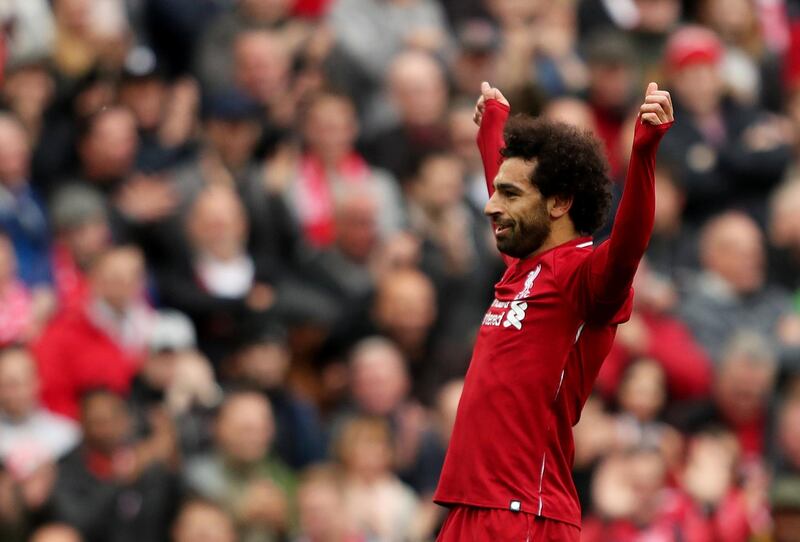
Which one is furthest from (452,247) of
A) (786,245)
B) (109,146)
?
(786,245)

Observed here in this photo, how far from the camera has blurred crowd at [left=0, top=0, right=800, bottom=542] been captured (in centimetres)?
866

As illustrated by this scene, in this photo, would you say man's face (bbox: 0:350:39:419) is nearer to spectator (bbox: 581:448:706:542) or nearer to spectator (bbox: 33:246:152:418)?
spectator (bbox: 33:246:152:418)

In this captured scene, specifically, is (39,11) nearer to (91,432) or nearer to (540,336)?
(91,432)

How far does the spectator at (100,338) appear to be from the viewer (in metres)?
8.85

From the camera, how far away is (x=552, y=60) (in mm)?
11758

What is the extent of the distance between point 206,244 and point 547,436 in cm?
442

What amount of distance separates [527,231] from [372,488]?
12.0 feet

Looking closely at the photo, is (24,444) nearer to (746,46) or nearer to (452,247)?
(452,247)

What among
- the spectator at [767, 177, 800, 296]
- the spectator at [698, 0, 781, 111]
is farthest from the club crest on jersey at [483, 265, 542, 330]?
the spectator at [698, 0, 781, 111]

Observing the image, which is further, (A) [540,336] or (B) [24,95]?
(B) [24,95]

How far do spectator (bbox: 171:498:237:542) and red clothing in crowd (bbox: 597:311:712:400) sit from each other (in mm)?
2457

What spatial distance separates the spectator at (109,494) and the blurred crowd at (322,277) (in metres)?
0.01

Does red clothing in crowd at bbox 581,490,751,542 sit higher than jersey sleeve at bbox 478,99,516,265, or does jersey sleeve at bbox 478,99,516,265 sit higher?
jersey sleeve at bbox 478,99,516,265

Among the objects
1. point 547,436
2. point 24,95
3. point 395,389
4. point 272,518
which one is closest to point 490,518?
point 547,436
